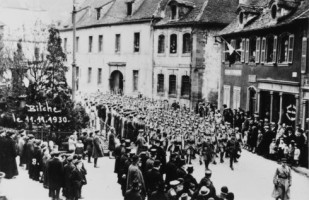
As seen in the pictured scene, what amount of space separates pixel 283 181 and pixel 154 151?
12.9 ft

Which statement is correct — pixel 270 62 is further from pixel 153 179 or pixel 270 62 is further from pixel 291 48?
pixel 153 179

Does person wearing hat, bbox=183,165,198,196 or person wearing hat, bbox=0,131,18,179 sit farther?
person wearing hat, bbox=0,131,18,179

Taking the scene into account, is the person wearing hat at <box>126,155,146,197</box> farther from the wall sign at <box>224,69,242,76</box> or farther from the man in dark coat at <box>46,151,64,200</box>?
the wall sign at <box>224,69,242,76</box>

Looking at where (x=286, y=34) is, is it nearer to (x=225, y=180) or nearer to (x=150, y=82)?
(x=225, y=180)

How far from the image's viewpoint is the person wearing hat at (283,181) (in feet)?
40.6

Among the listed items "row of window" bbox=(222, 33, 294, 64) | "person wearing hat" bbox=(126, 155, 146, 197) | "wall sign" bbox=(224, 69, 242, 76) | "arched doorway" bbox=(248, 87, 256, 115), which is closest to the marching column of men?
"person wearing hat" bbox=(126, 155, 146, 197)

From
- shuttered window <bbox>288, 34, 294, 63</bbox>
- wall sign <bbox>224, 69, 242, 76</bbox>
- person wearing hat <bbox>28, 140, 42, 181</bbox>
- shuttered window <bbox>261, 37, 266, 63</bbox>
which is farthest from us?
wall sign <bbox>224, 69, 242, 76</bbox>

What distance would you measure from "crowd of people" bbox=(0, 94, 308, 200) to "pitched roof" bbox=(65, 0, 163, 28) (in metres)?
13.7

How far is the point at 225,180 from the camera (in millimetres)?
15469

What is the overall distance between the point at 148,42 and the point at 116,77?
215 inches

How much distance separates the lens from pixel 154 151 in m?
13.8

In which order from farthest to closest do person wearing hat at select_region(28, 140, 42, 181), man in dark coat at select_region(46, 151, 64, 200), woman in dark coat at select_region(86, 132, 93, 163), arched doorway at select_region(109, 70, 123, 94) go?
arched doorway at select_region(109, 70, 123, 94) → woman in dark coat at select_region(86, 132, 93, 163) → person wearing hat at select_region(28, 140, 42, 181) → man in dark coat at select_region(46, 151, 64, 200)

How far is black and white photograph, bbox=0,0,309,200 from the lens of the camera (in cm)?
1279

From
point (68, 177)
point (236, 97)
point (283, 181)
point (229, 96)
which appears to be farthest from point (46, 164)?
point (229, 96)
